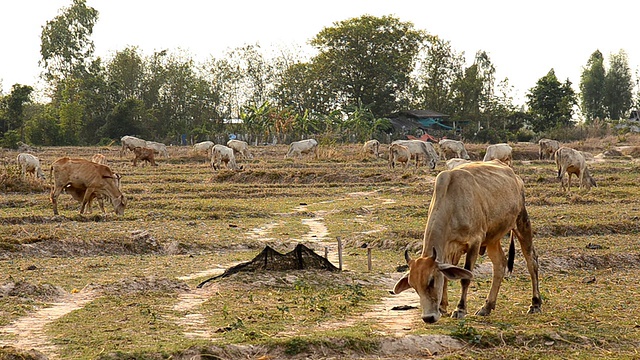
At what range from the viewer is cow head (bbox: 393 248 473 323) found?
922cm

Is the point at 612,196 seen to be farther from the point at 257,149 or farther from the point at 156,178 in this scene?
the point at 257,149

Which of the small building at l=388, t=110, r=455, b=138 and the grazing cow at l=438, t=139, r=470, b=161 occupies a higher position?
the small building at l=388, t=110, r=455, b=138

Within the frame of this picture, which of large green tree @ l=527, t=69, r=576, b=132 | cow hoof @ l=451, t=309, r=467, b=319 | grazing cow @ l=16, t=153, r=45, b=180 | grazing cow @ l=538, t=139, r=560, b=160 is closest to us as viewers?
cow hoof @ l=451, t=309, r=467, b=319

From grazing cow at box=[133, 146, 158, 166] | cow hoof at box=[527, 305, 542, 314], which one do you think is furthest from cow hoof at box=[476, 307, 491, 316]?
grazing cow at box=[133, 146, 158, 166]

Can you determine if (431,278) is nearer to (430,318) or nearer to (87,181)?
(430,318)

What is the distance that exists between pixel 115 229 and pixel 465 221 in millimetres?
12328

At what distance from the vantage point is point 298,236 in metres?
20.0

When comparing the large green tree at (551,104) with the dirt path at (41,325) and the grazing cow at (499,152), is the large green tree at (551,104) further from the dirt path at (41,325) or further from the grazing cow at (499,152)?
the dirt path at (41,325)

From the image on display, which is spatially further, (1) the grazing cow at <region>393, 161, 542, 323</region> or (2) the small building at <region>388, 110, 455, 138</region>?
(2) the small building at <region>388, 110, 455, 138</region>

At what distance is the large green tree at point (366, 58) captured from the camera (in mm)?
82125

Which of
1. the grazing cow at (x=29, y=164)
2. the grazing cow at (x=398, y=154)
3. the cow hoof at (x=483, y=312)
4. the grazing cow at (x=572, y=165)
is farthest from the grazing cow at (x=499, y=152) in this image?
the cow hoof at (x=483, y=312)

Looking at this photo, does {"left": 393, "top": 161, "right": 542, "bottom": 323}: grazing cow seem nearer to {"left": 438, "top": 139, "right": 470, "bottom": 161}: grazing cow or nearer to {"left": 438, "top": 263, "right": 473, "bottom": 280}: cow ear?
{"left": 438, "top": 263, "right": 473, "bottom": 280}: cow ear

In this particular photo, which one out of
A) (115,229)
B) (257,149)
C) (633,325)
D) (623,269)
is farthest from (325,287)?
(257,149)

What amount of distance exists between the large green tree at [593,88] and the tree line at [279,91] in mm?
15937
